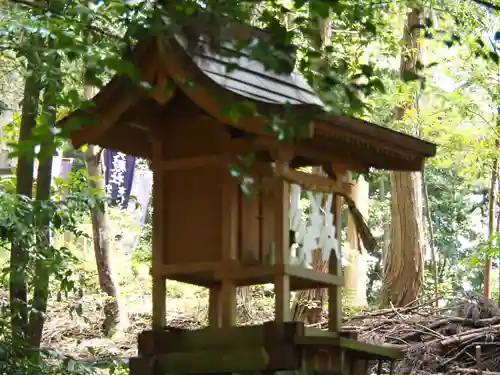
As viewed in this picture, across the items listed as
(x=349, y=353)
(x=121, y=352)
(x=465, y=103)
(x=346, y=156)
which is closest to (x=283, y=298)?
(x=349, y=353)

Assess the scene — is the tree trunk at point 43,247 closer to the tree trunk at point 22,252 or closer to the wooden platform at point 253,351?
the tree trunk at point 22,252

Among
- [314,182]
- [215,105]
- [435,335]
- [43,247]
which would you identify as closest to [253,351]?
[314,182]

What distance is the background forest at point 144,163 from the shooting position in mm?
3227

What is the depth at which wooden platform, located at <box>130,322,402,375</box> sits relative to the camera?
453cm

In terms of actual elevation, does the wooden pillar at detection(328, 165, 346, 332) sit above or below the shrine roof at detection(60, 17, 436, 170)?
below

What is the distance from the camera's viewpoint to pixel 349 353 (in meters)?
5.00

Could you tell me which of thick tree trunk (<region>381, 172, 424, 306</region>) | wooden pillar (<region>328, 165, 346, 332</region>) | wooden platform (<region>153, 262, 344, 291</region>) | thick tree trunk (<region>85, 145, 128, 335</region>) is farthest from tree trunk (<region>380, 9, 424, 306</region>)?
wooden platform (<region>153, 262, 344, 291</region>)

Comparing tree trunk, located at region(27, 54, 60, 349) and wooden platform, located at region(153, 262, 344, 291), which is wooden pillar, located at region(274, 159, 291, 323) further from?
tree trunk, located at region(27, 54, 60, 349)

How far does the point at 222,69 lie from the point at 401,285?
7028 mm

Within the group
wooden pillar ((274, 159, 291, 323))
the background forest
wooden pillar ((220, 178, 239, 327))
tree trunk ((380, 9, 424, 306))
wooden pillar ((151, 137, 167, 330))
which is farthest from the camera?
tree trunk ((380, 9, 424, 306))

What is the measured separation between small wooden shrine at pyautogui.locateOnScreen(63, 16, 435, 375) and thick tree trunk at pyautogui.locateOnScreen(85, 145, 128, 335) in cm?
692

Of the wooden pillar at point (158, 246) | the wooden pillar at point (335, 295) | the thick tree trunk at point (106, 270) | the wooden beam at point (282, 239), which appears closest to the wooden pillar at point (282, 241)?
the wooden beam at point (282, 239)

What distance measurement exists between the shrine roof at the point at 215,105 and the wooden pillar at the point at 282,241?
1.12ft

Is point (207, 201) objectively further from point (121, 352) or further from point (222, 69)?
point (121, 352)
